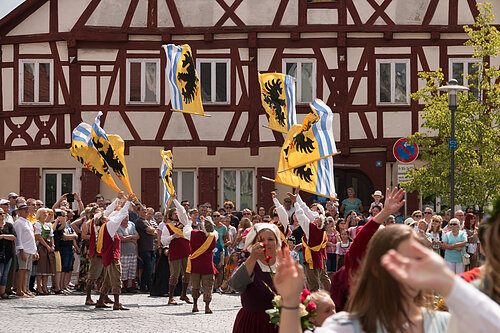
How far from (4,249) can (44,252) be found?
1404mm

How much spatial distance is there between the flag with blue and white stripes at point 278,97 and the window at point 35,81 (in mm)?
12516

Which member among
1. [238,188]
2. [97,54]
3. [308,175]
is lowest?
[238,188]

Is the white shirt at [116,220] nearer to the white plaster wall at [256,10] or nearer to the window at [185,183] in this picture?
the window at [185,183]

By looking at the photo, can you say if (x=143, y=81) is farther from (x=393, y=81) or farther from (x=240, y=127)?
(x=393, y=81)

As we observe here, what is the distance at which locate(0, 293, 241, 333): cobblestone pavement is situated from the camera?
42.8 ft

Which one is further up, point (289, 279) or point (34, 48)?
point (34, 48)

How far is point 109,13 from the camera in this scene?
27062mm

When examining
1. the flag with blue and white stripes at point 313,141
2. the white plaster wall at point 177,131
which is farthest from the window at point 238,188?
the flag with blue and white stripes at point 313,141

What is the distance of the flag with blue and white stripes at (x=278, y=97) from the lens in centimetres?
1645

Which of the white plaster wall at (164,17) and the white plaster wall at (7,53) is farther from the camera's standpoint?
the white plaster wall at (7,53)

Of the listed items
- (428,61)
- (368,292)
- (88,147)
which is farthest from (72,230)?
(368,292)

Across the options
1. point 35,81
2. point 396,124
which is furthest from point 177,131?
point 396,124

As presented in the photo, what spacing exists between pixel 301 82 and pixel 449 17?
4602 mm

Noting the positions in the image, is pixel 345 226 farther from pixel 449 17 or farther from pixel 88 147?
pixel 449 17
